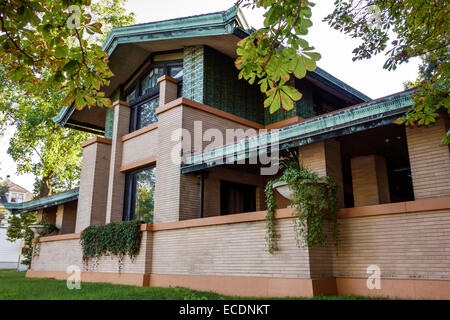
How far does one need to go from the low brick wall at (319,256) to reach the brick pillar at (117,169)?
13.8 feet

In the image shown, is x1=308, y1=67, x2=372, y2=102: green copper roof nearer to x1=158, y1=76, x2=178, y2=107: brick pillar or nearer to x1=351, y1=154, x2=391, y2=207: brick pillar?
x1=351, y1=154, x2=391, y2=207: brick pillar

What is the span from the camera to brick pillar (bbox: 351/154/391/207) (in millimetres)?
9750

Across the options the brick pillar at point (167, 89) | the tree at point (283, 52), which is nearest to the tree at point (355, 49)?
the tree at point (283, 52)

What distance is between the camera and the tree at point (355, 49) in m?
3.57

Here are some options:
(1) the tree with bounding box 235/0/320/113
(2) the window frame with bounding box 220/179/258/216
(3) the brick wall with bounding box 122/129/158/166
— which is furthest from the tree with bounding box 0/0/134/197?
(1) the tree with bounding box 235/0/320/113

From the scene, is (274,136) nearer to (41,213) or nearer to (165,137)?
(165,137)

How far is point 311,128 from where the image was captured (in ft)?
25.3

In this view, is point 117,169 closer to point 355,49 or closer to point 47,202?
point 47,202

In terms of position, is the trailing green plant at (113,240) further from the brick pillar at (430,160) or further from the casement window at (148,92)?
the brick pillar at (430,160)

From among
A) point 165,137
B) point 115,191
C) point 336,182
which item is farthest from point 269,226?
point 115,191

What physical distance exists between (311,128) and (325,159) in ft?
2.41

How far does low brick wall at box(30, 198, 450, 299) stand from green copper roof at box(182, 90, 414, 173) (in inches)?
58.2

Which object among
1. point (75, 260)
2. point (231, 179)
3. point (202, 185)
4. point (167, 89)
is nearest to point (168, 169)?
point (202, 185)

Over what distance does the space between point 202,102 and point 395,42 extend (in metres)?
5.93
